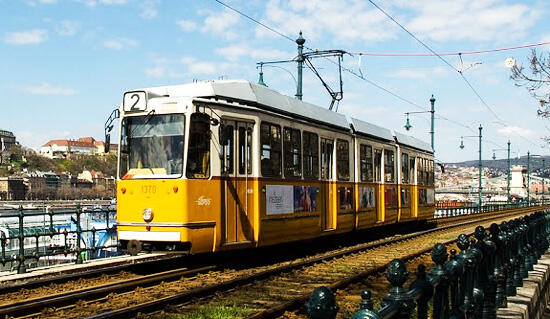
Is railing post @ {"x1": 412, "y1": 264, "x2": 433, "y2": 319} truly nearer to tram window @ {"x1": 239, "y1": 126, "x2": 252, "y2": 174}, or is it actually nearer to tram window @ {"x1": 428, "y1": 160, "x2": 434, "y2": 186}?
tram window @ {"x1": 239, "y1": 126, "x2": 252, "y2": 174}

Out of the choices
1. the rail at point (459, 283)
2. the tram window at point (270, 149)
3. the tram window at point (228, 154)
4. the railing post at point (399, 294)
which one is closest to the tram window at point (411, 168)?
the tram window at point (270, 149)

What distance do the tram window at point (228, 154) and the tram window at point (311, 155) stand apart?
277cm

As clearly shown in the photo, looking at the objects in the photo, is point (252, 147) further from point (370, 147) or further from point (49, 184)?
point (49, 184)

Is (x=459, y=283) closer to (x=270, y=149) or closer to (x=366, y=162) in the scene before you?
(x=270, y=149)

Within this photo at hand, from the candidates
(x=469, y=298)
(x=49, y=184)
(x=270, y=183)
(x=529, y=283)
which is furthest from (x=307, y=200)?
(x=49, y=184)

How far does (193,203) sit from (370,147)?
8.92 m

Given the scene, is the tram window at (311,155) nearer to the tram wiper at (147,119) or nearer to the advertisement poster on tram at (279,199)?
the advertisement poster on tram at (279,199)

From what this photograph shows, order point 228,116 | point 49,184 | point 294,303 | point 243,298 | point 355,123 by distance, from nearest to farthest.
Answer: point 294,303, point 243,298, point 228,116, point 355,123, point 49,184

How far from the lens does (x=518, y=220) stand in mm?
9172

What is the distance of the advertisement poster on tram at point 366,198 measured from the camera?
58.0ft

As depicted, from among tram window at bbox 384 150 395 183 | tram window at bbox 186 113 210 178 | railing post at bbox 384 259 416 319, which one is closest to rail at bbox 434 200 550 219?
tram window at bbox 384 150 395 183

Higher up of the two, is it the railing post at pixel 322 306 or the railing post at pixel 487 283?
the railing post at pixel 322 306

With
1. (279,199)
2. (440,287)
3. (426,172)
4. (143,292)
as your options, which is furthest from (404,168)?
(440,287)

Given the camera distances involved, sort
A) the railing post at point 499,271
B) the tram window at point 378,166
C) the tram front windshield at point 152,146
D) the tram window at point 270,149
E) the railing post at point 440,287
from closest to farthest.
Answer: the railing post at point 440,287
the railing post at point 499,271
the tram front windshield at point 152,146
the tram window at point 270,149
the tram window at point 378,166
